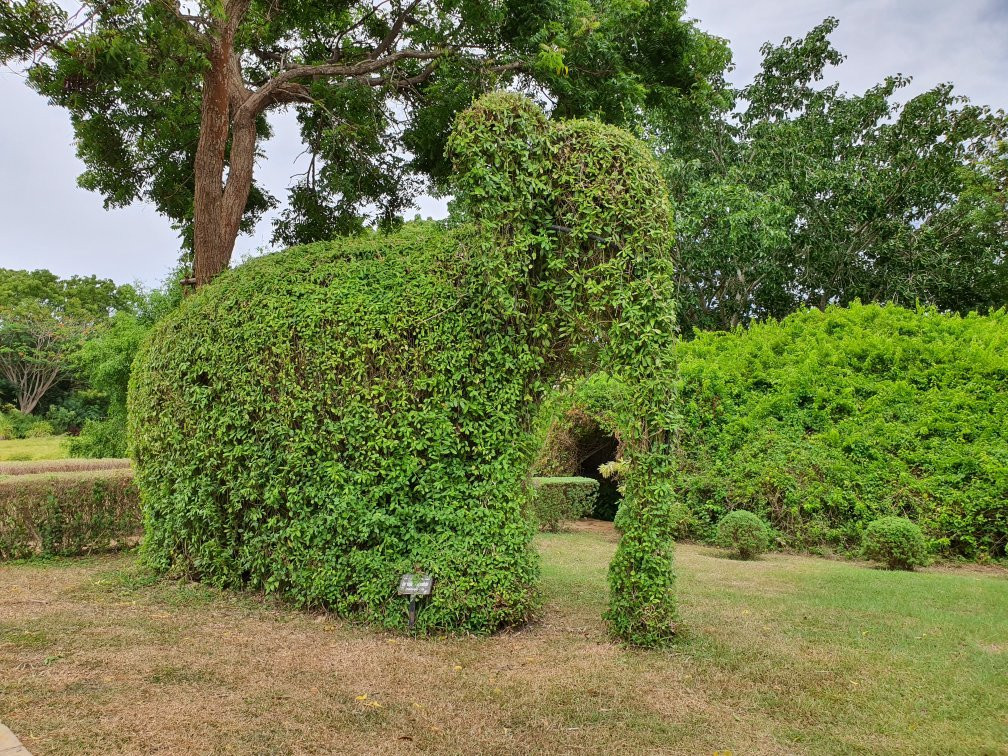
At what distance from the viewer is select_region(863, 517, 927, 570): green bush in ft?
30.8

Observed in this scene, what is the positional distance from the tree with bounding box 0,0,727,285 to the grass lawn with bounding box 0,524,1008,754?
5865mm

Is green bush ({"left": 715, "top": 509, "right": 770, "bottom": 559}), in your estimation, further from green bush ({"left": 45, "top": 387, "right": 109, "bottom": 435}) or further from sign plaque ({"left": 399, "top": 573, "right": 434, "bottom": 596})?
green bush ({"left": 45, "top": 387, "right": 109, "bottom": 435})

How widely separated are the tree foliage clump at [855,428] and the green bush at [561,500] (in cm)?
212

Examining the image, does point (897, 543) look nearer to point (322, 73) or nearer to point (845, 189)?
point (322, 73)

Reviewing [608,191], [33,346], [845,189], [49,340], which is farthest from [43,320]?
[608,191]

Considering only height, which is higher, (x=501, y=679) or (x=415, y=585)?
(x=415, y=585)

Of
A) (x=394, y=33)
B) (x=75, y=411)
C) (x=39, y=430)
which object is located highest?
(x=394, y=33)

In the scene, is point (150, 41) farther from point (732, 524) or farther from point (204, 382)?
point (732, 524)

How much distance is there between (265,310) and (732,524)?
738cm

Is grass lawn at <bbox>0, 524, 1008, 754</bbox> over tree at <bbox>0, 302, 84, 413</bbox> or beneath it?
beneath

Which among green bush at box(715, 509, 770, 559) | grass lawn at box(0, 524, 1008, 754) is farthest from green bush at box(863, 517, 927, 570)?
grass lawn at box(0, 524, 1008, 754)

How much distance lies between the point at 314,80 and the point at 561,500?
28.7ft

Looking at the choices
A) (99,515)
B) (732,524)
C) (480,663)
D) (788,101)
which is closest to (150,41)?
(99,515)

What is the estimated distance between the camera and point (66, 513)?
363 inches
